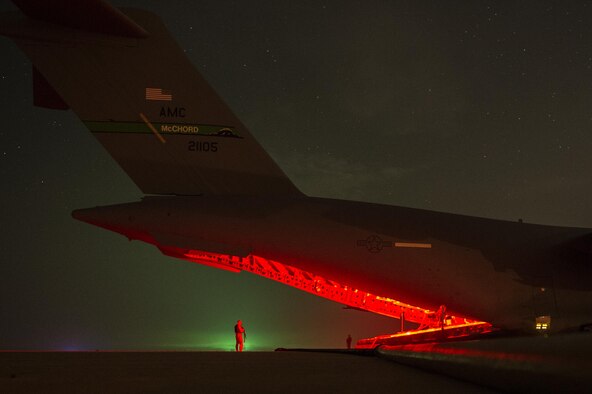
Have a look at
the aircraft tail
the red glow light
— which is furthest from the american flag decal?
the red glow light

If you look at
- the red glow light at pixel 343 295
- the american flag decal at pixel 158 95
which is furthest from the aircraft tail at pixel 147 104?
the red glow light at pixel 343 295

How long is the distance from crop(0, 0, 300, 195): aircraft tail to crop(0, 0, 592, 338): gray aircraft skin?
0.05 ft

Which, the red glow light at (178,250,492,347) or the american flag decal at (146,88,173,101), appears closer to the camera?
the american flag decal at (146,88,173,101)

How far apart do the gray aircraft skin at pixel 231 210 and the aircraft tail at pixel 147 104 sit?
14 millimetres

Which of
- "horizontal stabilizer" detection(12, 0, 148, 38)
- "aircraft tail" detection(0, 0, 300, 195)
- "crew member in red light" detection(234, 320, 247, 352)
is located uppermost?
"horizontal stabilizer" detection(12, 0, 148, 38)

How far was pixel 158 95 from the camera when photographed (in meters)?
6.55

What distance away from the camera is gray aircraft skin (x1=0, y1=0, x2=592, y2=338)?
6086 millimetres

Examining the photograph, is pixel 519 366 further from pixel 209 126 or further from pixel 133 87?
pixel 133 87

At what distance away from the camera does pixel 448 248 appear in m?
6.45

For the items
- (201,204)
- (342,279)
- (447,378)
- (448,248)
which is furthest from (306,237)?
(447,378)

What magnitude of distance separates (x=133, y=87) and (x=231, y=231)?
247cm

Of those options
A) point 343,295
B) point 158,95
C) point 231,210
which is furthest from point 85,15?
point 343,295

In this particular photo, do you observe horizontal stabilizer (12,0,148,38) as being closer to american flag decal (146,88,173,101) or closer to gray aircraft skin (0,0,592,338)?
gray aircraft skin (0,0,592,338)

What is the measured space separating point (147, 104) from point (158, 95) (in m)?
0.20
